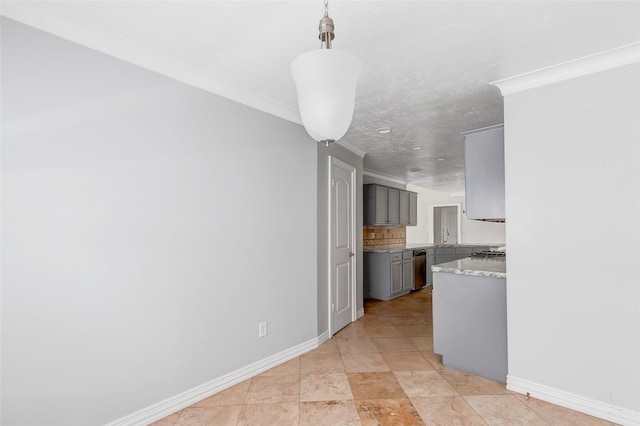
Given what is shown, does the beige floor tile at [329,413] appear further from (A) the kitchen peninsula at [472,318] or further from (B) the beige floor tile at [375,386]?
(A) the kitchen peninsula at [472,318]

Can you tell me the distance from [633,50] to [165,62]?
3.05 m

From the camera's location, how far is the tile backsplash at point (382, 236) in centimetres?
642

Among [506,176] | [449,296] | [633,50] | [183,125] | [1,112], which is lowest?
[449,296]

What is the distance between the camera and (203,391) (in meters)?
2.49

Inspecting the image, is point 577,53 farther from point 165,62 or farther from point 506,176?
point 165,62

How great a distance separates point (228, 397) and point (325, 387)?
0.75m

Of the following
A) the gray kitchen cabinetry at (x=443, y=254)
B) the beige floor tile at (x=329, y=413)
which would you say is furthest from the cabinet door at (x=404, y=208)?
the beige floor tile at (x=329, y=413)

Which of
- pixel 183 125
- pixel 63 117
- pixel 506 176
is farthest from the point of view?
pixel 506 176

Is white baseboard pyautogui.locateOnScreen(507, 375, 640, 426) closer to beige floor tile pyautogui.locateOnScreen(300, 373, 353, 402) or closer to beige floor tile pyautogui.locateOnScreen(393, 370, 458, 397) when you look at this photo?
beige floor tile pyautogui.locateOnScreen(393, 370, 458, 397)

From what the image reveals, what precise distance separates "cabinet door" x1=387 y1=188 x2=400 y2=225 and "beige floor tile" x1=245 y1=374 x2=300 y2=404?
4062 mm

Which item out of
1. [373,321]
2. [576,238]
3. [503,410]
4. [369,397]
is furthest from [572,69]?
[373,321]

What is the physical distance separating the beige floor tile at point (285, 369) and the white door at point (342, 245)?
2.97 feet

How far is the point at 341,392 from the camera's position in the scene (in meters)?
2.58

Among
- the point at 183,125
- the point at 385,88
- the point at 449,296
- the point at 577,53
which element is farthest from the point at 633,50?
the point at 183,125
